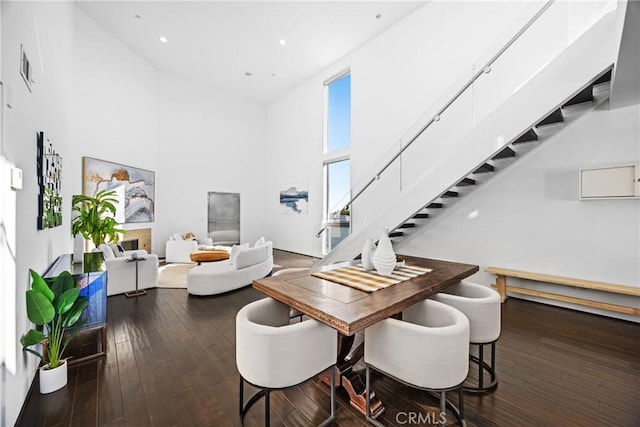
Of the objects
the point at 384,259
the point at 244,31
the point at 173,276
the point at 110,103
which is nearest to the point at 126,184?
the point at 110,103

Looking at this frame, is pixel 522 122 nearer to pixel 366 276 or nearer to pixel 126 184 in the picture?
pixel 366 276

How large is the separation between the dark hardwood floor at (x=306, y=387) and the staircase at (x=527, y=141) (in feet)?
6.56

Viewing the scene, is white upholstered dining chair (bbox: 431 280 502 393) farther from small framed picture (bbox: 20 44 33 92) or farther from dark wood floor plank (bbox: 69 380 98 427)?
small framed picture (bbox: 20 44 33 92)

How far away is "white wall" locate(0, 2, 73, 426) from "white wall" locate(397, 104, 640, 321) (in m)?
5.23

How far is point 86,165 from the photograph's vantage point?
5410 mm

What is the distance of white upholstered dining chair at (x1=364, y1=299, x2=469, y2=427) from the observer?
144cm

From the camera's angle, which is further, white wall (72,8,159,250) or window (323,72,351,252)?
window (323,72,351,252)

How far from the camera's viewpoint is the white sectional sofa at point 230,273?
4.11 metres

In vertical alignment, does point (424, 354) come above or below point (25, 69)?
below

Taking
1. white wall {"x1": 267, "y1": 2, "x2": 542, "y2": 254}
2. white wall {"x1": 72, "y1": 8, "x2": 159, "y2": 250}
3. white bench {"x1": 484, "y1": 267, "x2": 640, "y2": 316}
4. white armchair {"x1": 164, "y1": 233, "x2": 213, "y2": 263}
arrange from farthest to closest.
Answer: white armchair {"x1": 164, "y1": 233, "x2": 213, "y2": 263} → white wall {"x1": 72, "y1": 8, "x2": 159, "y2": 250} → white wall {"x1": 267, "y1": 2, "x2": 542, "y2": 254} → white bench {"x1": 484, "y1": 267, "x2": 640, "y2": 316}

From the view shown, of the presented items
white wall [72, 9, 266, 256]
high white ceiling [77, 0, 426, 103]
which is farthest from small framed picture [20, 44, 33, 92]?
high white ceiling [77, 0, 426, 103]

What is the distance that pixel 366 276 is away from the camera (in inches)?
Answer: 89.7

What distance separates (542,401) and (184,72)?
31.8 feet

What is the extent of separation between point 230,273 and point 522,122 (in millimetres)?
4321
